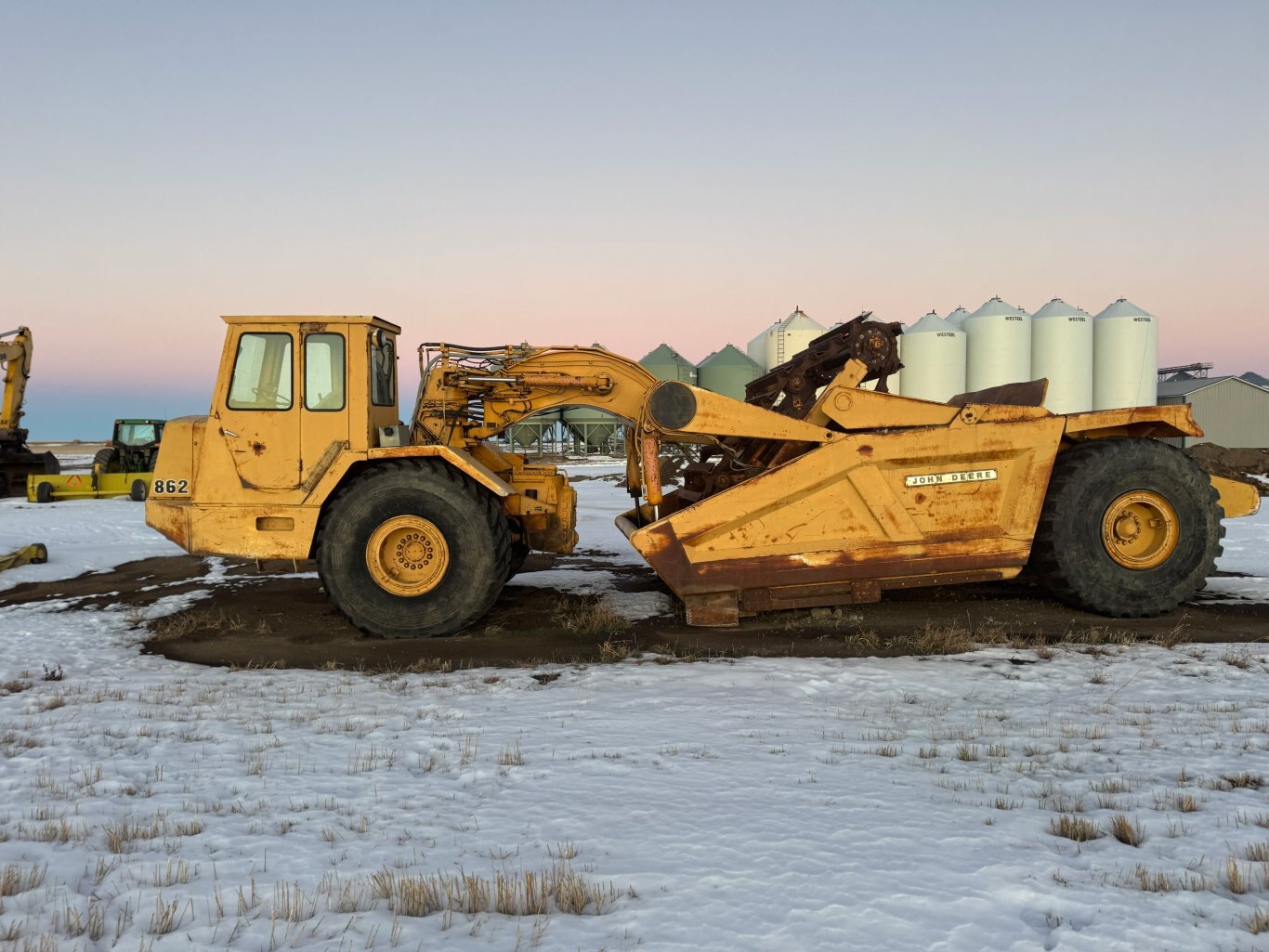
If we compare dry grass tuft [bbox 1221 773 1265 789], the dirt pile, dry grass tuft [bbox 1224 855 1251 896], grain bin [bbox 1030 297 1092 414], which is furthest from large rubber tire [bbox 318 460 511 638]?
grain bin [bbox 1030 297 1092 414]

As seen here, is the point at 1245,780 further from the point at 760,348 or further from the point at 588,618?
the point at 760,348

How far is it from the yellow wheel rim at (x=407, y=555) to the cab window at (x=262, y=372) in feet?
4.97

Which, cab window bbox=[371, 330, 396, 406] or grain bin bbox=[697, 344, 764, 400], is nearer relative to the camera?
cab window bbox=[371, 330, 396, 406]

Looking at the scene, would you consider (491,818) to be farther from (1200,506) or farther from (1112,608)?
(1200,506)

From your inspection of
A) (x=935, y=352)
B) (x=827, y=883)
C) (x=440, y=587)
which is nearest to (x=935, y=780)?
(x=827, y=883)

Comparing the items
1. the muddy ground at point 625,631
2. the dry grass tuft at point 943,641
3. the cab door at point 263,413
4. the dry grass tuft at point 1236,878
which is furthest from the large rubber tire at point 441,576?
the dry grass tuft at point 1236,878

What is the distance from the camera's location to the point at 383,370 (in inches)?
295

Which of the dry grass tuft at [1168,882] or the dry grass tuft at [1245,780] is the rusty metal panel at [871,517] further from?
the dry grass tuft at [1168,882]

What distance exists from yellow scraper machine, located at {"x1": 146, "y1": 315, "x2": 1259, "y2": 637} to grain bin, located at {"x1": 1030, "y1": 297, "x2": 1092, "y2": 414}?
33.3 metres

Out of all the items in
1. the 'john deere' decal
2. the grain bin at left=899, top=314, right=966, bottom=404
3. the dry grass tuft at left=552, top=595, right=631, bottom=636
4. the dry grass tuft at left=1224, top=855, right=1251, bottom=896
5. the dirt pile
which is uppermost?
the grain bin at left=899, top=314, right=966, bottom=404

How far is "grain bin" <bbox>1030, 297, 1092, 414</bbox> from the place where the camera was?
37219 millimetres

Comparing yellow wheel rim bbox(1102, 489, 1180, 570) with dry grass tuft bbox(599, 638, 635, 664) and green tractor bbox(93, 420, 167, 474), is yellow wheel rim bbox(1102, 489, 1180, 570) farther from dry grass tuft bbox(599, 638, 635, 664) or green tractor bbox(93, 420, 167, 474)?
green tractor bbox(93, 420, 167, 474)

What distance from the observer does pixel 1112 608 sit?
7.26 m

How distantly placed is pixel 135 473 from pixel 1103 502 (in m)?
22.6
